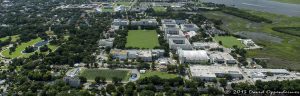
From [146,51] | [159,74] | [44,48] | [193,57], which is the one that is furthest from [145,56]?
[44,48]

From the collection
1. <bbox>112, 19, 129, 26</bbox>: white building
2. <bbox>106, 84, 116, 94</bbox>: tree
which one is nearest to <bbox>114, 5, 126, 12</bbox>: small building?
<bbox>112, 19, 129, 26</bbox>: white building

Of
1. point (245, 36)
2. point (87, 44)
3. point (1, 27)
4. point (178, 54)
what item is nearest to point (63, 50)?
point (87, 44)

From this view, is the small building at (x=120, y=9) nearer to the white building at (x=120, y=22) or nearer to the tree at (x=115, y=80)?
the white building at (x=120, y=22)

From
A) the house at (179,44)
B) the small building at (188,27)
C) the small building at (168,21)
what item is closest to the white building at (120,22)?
the small building at (168,21)

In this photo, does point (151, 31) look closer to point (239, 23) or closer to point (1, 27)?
point (239, 23)

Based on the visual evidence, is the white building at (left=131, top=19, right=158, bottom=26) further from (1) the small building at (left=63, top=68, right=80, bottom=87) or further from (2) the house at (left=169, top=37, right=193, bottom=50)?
(1) the small building at (left=63, top=68, right=80, bottom=87)

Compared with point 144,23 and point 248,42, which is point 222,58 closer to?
point 248,42
